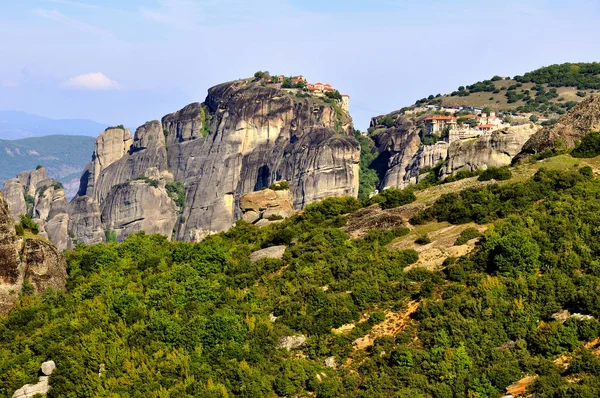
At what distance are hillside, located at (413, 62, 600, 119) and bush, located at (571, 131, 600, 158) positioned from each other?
11290 centimetres

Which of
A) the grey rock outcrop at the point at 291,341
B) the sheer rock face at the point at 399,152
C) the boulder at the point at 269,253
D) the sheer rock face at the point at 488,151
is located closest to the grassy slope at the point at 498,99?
the sheer rock face at the point at 399,152

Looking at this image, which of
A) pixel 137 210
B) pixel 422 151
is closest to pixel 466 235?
pixel 422 151

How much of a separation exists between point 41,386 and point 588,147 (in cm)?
2877

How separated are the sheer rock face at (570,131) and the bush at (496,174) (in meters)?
4.54

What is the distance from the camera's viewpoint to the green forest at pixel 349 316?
91.0 ft

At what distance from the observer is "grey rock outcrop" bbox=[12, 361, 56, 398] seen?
32.1 meters

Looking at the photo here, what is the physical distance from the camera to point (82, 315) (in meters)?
36.9

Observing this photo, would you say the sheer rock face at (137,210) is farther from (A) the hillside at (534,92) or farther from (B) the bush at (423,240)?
(B) the bush at (423,240)

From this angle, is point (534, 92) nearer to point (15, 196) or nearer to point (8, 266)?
point (15, 196)

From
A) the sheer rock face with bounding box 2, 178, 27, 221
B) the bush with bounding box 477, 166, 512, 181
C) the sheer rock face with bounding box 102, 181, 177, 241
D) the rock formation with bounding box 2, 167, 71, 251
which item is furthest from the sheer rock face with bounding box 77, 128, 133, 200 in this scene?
the bush with bounding box 477, 166, 512, 181

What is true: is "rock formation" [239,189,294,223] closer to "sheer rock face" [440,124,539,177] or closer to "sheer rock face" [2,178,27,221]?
"sheer rock face" [440,124,539,177]

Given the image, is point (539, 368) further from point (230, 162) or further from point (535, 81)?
point (535, 81)

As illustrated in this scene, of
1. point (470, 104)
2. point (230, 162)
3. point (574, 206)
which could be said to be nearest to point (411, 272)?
point (574, 206)

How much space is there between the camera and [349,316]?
32.2 m
